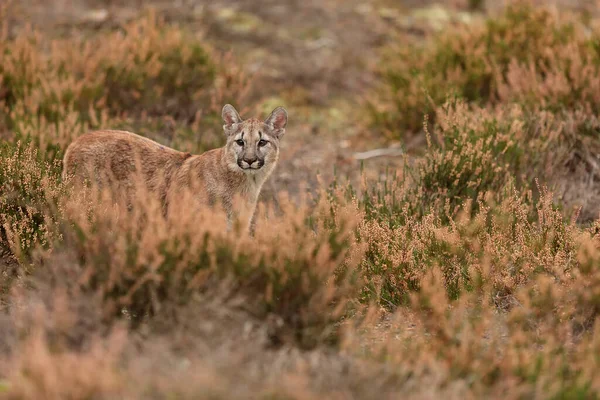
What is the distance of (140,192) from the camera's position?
4.33 m

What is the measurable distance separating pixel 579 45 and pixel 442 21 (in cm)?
468

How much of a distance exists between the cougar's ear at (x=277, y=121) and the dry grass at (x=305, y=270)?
68 centimetres

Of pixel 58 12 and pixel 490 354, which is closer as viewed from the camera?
pixel 490 354

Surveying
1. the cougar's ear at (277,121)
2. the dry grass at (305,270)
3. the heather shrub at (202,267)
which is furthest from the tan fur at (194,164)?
the heather shrub at (202,267)

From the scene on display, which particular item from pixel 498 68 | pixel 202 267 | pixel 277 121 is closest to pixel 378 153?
pixel 498 68

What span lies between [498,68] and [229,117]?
12.1 ft

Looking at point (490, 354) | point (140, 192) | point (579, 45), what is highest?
point (579, 45)

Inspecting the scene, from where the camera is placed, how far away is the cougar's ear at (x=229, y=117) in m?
6.05

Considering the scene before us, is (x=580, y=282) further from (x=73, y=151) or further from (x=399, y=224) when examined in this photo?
(x=73, y=151)

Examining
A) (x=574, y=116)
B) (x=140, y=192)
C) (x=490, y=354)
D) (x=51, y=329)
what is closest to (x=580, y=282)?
(x=490, y=354)

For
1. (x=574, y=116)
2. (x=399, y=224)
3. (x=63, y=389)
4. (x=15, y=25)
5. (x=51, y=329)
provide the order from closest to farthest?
(x=63, y=389) → (x=51, y=329) → (x=399, y=224) → (x=574, y=116) → (x=15, y=25)

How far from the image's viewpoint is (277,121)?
6.18m

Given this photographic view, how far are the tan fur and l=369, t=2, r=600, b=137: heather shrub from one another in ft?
9.16

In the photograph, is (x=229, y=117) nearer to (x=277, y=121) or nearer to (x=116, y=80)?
(x=277, y=121)
